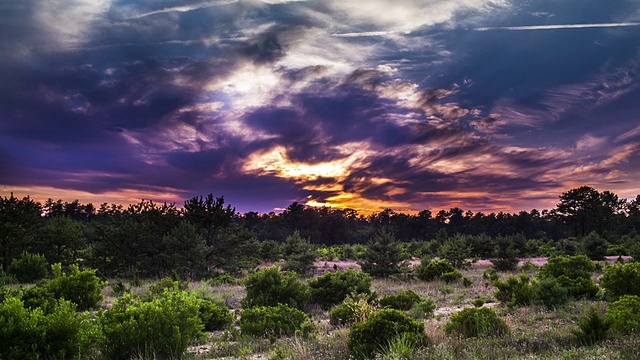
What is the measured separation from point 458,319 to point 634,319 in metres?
3.27

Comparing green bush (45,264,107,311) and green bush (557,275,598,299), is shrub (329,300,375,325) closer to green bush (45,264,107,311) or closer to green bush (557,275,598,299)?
green bush (557,275,598,299)

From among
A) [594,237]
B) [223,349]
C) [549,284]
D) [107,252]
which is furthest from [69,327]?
[594,237]

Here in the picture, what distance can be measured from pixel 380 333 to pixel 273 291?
6.22 metres

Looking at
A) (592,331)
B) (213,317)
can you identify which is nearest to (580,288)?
(592,331)

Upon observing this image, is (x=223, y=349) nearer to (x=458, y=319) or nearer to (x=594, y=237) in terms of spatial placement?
(x=458, y=319)

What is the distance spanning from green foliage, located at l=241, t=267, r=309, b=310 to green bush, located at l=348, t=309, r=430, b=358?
17.9 feet

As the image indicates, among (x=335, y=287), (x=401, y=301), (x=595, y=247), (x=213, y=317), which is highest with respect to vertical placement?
(x=595, y=247)

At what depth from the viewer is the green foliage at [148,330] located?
23.7ft

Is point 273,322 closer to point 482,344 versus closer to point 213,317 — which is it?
point 213,317

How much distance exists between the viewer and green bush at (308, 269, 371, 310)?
14.2 m

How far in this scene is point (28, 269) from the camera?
21250 mm

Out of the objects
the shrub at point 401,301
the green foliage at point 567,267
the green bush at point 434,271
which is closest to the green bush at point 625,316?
the shrub at point 401,301

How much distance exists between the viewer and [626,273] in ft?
37.5

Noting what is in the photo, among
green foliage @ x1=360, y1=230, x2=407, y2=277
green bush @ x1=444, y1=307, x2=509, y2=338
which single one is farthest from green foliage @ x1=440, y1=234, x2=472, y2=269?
green bush @ x1=444, y1=307, x2=509, y2=338
